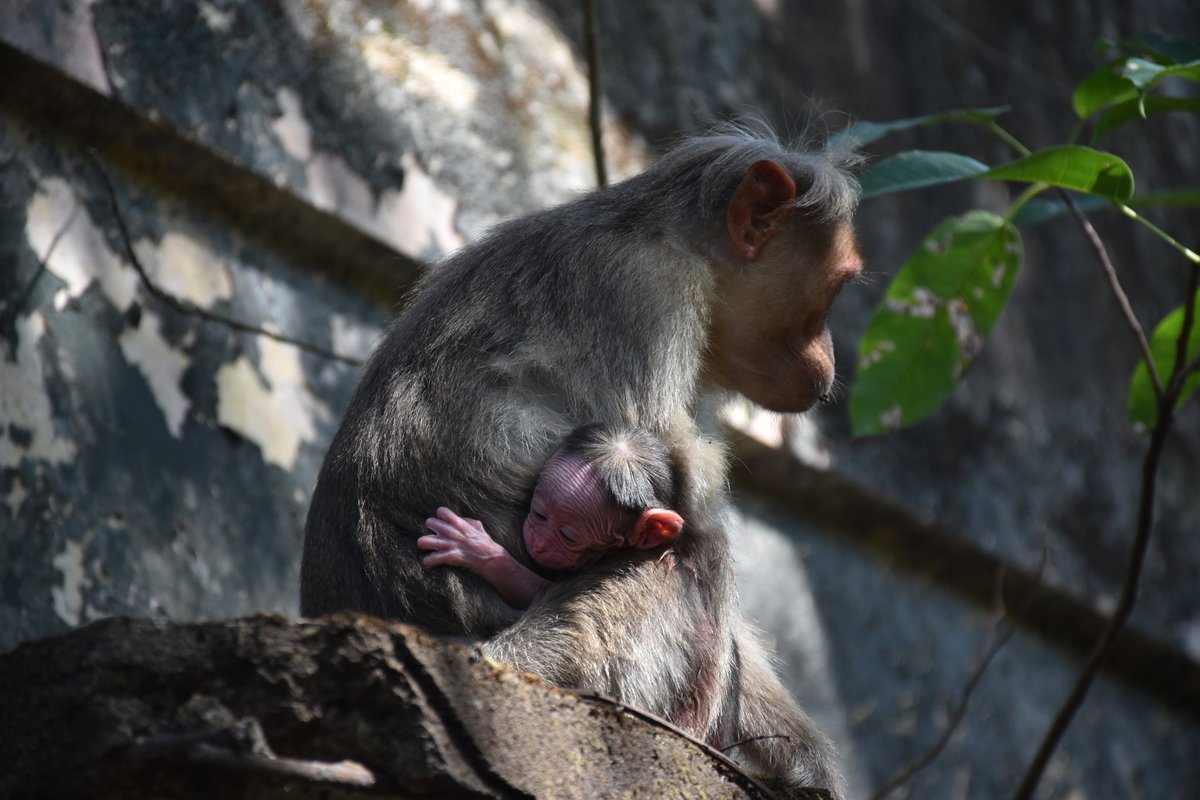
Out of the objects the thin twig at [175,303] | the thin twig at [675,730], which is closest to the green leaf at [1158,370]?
the thin twig at [675,730]

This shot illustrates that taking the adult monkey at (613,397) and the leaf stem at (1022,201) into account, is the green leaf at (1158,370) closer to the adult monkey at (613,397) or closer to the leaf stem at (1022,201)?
the leaf stem at (1022,201)

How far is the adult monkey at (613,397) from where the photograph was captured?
2762 millimetres

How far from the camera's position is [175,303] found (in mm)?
3859

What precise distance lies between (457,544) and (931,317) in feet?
5.84

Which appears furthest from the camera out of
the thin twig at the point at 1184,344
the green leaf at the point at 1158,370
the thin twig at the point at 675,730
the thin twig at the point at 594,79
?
the thin twig at the point at 594,79

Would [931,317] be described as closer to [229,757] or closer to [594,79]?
[594,79]

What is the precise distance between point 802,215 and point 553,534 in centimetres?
120

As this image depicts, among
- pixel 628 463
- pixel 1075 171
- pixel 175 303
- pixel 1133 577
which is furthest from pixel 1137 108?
pixel 175 303

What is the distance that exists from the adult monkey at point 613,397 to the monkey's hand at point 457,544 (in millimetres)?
35

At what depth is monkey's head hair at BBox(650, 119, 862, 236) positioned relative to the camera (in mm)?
3400

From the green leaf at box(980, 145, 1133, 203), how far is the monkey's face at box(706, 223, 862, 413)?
499mm

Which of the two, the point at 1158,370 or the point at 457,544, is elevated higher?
the point at 457,544

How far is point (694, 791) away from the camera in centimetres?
237

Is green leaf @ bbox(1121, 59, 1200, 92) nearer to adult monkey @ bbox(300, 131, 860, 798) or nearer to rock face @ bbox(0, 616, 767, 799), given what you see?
adult monkey @ bbox(300, 131, 860, 798)
